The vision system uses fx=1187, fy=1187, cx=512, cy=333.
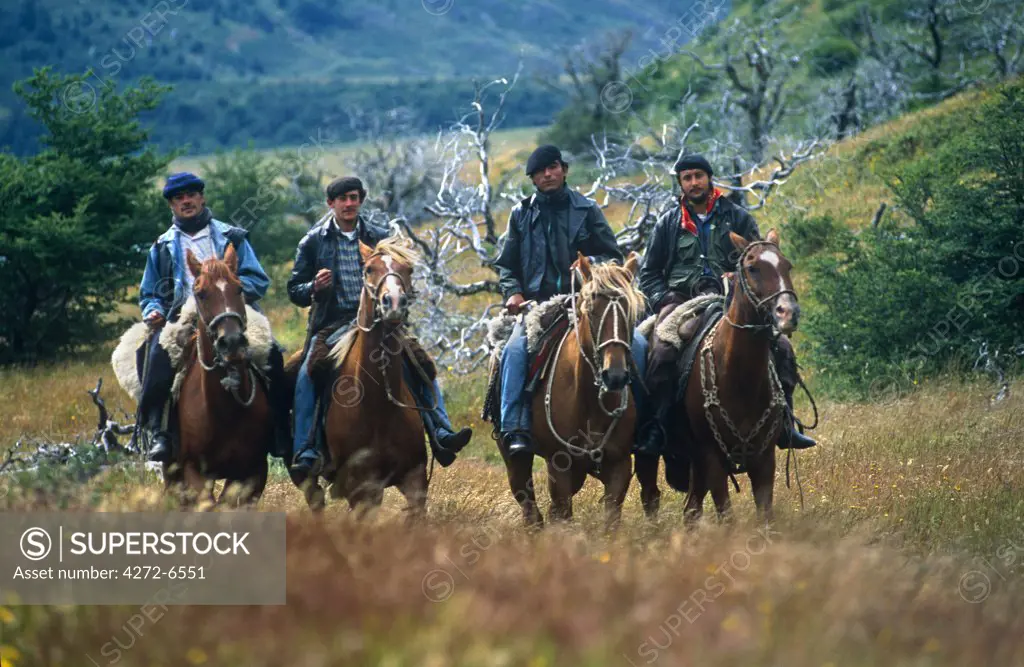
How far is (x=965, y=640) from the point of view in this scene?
5.38m

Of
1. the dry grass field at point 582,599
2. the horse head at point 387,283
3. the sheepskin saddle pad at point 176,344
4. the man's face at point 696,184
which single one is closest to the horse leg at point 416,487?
the dry grass field at point 582,599

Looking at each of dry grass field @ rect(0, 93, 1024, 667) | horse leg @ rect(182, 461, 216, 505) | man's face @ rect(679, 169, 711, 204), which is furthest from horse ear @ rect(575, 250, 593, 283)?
horse leg @ rect(182, 461, 216, 505)

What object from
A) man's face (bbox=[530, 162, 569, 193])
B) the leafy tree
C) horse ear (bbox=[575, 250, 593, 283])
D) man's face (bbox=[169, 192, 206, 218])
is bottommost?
the leafy tree

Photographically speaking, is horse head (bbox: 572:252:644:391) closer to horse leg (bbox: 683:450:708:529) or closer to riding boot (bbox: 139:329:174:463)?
horse leg (bbox: 683:450:708:529)

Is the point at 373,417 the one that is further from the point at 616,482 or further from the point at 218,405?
the point at 616,482

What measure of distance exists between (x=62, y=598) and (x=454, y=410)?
13.1 m

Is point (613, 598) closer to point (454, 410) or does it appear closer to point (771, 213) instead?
point (454, 410)

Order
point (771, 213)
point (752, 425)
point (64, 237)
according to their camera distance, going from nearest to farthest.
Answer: point (752, 425)
point (64, 237)
point (771, 213)

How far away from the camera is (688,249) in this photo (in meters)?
10.3

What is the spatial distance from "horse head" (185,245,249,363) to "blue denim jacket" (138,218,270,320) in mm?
1048

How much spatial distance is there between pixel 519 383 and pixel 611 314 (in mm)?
1438

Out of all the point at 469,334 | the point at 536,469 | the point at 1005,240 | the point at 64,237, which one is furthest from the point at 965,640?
the point at 64,237

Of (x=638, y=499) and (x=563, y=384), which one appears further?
(x=638, y=499)

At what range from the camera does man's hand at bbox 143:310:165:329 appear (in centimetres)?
945
